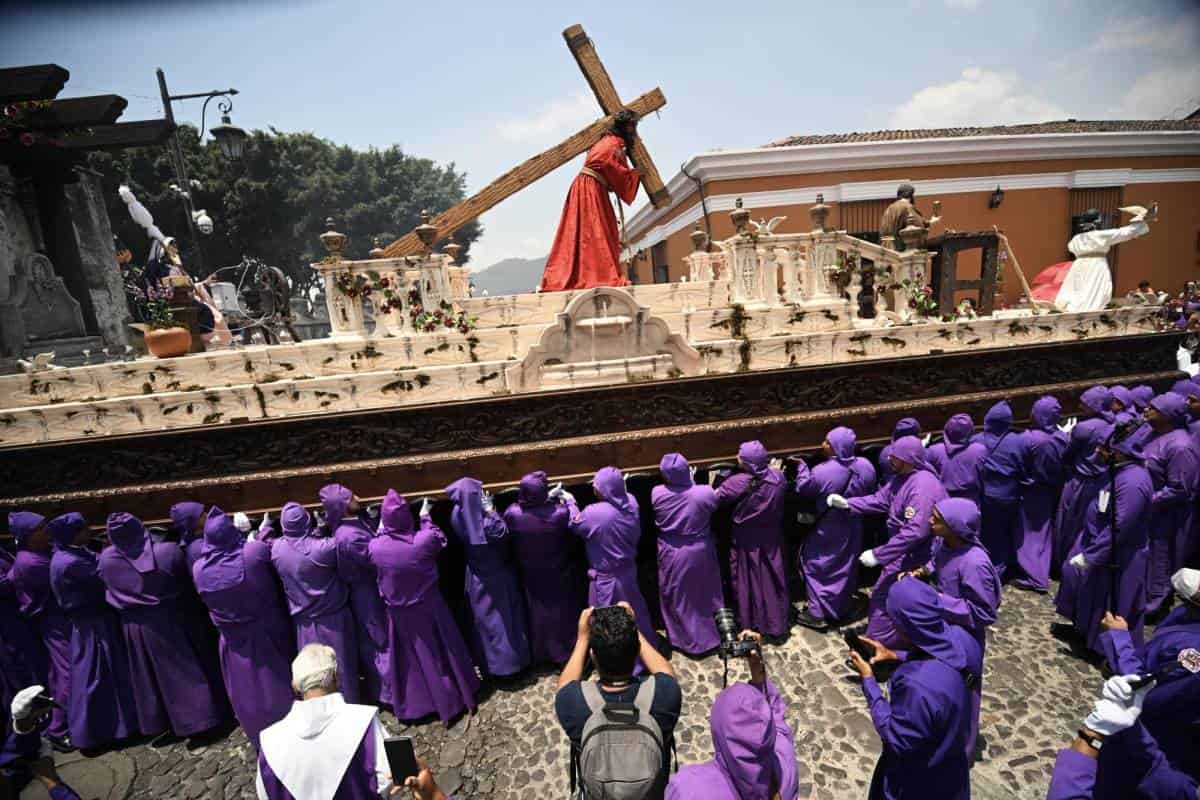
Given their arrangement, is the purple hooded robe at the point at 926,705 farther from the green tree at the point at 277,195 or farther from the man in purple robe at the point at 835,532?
the green tree at the point at 277,195

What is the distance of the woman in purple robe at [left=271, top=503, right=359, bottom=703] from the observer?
3.85 meters

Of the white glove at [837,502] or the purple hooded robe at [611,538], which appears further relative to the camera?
the white glove at [837,502]

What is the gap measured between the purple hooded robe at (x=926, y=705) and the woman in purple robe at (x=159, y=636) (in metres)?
5.38

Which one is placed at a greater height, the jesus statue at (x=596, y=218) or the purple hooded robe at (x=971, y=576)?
the jesus statue at (x=596, y=218)

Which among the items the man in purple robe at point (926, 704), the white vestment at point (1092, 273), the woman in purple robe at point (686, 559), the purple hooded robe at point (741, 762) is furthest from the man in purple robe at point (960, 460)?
the white vestment at point (1092, 273)

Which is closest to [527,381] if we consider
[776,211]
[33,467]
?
[33,467]

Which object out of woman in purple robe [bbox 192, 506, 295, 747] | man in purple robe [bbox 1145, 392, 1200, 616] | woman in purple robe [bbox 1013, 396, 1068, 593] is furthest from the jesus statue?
man in purple robe [bbox 1145, 392, 1200, 616]

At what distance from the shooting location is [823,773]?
11.1 feet

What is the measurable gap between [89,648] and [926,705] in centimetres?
635

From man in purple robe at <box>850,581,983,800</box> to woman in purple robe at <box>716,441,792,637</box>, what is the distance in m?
2.02

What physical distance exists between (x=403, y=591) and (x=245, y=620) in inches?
52.8

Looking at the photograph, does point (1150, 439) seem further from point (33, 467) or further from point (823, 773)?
point (33, 467)

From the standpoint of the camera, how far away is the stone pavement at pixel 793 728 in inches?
134

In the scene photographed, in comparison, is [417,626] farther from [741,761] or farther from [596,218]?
[596,218]
